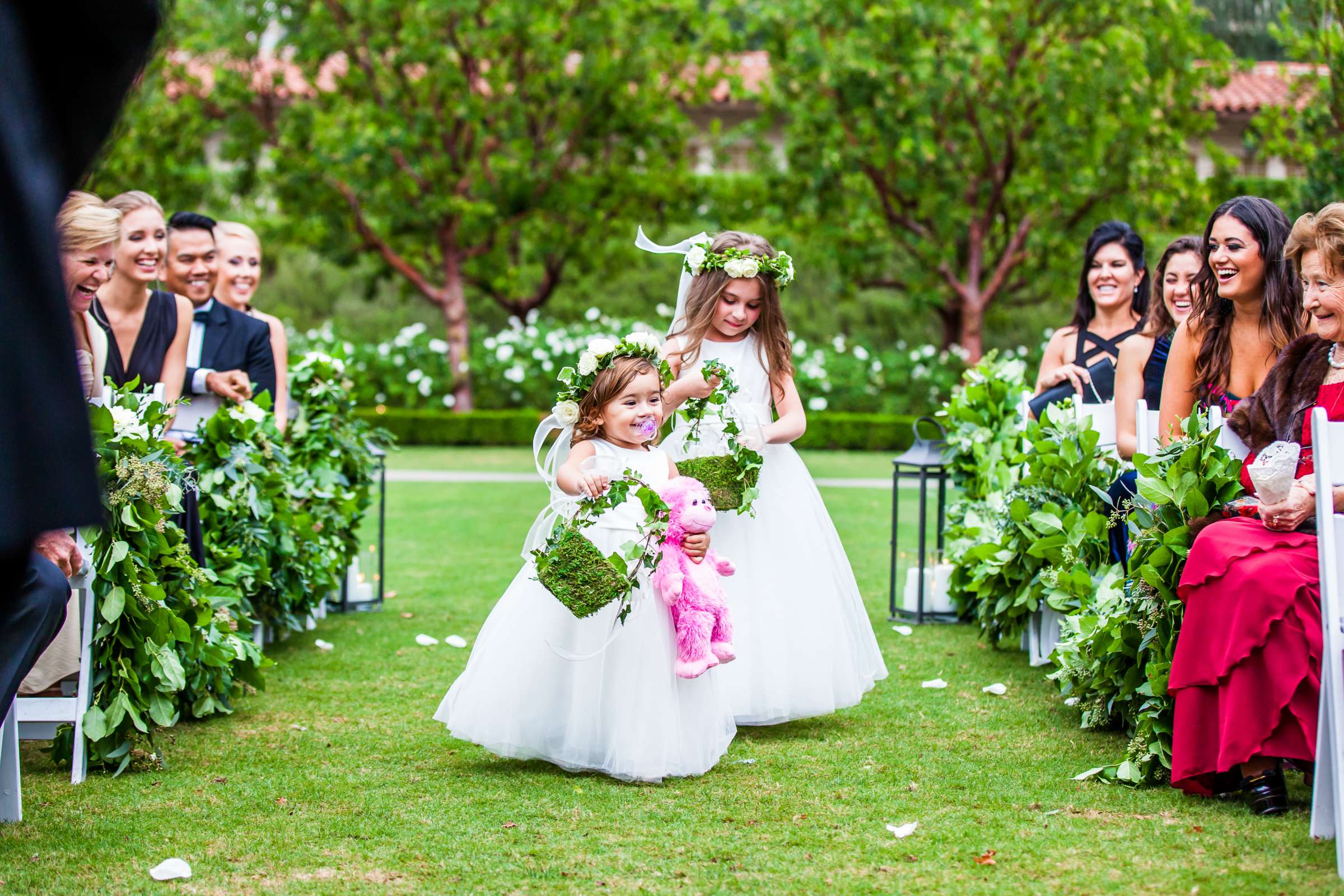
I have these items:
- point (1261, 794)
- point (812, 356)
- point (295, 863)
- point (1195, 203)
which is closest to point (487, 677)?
point (295, 863)

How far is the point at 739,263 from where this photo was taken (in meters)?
5.24

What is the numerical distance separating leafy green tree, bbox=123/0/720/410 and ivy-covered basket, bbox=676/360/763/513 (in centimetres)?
1796

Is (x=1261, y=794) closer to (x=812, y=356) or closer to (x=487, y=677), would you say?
(x=487, y=677)

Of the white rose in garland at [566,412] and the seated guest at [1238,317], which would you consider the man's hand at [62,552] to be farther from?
the seated guest at [1238,317]

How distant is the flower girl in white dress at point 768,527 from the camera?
511 centimetres

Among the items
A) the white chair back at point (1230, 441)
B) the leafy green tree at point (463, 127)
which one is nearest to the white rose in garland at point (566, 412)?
the white chair back at point (1230, 441)

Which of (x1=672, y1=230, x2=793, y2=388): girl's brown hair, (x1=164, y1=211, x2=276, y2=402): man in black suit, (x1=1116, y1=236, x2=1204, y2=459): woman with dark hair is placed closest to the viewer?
(x1=672, y1=230, x2=793, y2=388): girl's brown hair

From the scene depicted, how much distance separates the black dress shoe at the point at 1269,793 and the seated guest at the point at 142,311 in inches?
169

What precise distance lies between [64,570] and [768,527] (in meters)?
2.54

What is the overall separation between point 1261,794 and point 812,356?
746 inches

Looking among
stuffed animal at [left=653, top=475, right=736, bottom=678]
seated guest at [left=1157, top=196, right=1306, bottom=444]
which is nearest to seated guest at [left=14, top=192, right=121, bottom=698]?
stuffed animal at [left=653, top=475, right=736, bottom=678]

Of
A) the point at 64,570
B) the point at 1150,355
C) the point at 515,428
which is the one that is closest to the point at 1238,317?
the point at 1150,355

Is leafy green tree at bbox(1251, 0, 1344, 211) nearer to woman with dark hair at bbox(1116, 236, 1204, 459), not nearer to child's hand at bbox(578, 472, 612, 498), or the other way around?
woman with dark hair at bbox(1116, 236, 1204, 459)

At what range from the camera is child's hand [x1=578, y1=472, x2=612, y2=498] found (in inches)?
174
